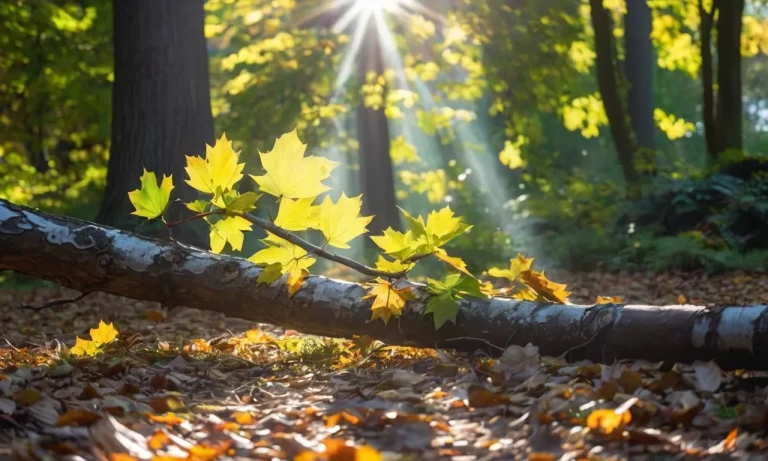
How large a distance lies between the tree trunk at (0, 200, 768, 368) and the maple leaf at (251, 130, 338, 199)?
0.46 meters

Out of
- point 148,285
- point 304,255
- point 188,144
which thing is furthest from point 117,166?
point 304,255

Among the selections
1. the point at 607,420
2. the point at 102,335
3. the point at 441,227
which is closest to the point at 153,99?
the point at 102,335

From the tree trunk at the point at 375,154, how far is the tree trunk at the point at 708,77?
4277mm

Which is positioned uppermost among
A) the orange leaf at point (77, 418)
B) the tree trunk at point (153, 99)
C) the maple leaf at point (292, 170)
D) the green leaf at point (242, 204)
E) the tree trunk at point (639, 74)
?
the tree trunk at point (639, 74)

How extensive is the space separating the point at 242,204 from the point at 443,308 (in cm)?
79

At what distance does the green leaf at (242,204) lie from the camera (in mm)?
2620

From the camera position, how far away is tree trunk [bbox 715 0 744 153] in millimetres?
9125

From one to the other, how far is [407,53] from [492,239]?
3.11 m

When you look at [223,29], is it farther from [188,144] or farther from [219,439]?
[219,439]

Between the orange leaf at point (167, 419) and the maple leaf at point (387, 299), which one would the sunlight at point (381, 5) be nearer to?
the maple leaf at point (387, 299)

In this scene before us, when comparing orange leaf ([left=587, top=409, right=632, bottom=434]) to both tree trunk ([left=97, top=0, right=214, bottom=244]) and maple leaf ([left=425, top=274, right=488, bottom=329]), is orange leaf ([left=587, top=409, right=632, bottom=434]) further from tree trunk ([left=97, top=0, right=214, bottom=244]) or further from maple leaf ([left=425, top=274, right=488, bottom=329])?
tree trunk ([left=97, top=0, right=214, bottom=244])

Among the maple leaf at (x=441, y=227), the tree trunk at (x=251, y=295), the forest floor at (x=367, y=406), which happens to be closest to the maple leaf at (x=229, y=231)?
the tree trunk at (x=251, y=295)

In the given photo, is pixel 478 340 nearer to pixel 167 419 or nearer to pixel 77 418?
pixel 167 419

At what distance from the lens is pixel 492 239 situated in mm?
9086
